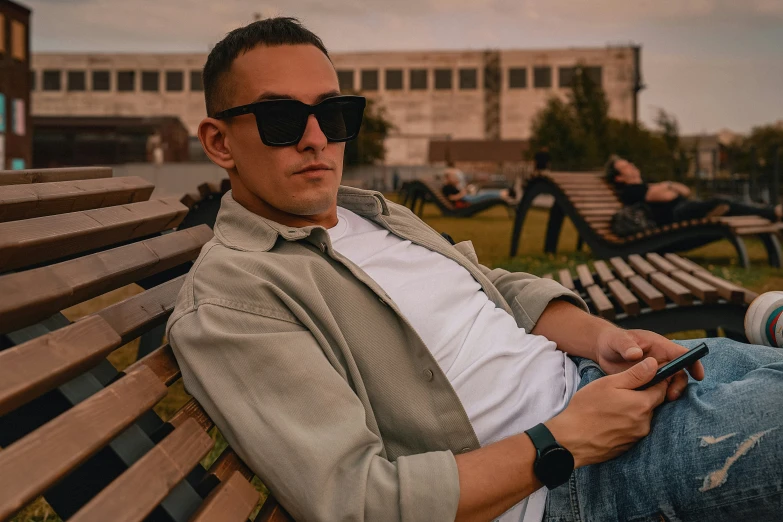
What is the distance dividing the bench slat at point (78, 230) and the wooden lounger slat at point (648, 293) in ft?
7.27

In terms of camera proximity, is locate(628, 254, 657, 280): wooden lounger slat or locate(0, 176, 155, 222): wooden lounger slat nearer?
locate(0, 176, 155, 222): wooden lounger slat

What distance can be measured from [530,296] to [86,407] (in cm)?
148

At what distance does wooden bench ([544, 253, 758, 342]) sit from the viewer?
3.56 metres

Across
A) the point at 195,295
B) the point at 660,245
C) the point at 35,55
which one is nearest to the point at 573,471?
the point at 195,295

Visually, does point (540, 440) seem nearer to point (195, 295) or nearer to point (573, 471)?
point (573, 471)

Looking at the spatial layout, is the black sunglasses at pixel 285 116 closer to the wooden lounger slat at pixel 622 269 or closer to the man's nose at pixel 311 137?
the man's nose at pixel 311 137

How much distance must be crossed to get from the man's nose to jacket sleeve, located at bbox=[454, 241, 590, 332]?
78cm

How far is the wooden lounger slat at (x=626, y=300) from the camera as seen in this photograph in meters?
3.67

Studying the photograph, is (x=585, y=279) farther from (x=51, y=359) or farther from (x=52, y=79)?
(x=52, y=79)

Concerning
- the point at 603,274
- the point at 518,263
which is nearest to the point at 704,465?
the point at 603,274

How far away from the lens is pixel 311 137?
6.80ft

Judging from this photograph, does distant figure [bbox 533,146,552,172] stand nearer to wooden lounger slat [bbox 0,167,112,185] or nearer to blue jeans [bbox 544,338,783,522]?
wooden lounger slat [bbox 0,167,112,185]

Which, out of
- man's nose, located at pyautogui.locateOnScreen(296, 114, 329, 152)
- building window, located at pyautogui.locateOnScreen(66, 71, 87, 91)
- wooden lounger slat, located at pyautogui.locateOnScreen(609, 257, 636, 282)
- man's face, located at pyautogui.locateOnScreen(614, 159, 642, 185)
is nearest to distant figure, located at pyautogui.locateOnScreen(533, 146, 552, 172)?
man's face, located at pyautogui.locateOnScreen(614, 159, 642, 185)

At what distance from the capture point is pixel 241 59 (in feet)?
6.96
